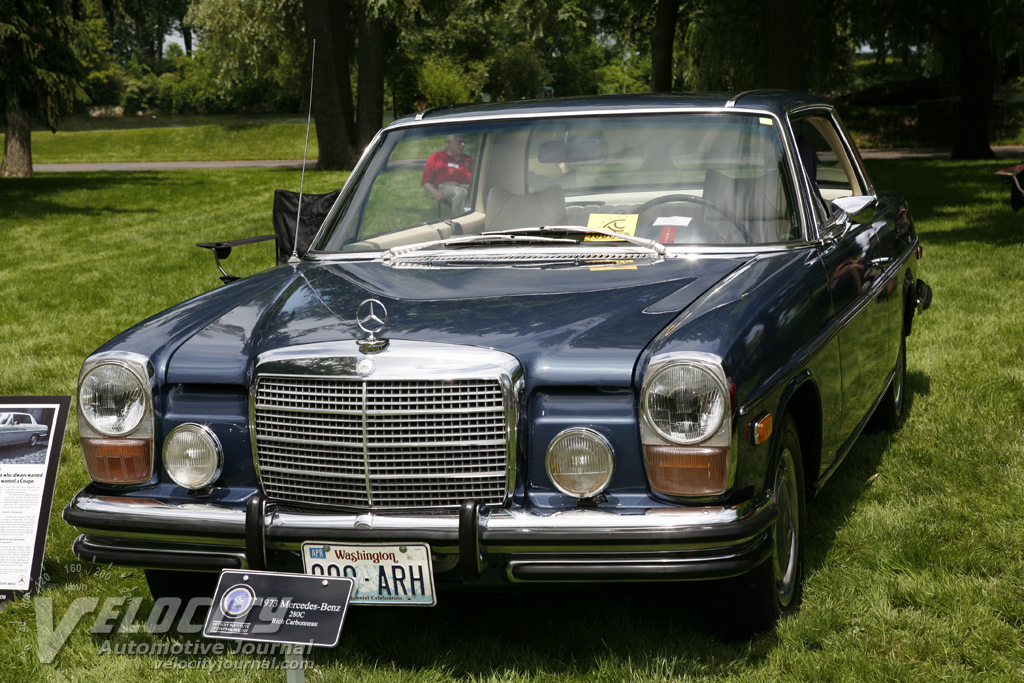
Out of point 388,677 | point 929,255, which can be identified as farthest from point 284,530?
point 929,255

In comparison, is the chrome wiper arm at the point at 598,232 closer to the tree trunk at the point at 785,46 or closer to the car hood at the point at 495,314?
the car hood at the point at 495,314

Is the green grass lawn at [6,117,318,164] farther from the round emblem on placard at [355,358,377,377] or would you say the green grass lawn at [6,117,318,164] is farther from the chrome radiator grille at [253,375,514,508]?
the round emblem on placard at [355,358,377,377]

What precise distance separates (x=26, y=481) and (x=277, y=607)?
1.71 metres

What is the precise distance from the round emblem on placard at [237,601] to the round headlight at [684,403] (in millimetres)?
1187

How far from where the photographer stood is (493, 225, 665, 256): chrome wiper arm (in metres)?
4.04

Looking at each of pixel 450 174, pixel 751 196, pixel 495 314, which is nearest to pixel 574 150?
pixel 450 174

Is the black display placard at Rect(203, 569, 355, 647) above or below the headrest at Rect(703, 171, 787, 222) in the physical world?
below

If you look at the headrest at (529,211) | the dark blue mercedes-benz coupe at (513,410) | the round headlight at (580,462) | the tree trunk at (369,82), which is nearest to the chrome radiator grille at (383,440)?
the dark blue mercedes-benz coupe at (513,410)

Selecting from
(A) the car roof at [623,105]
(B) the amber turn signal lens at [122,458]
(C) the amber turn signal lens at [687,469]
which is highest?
(A) the car roof at [623,105]

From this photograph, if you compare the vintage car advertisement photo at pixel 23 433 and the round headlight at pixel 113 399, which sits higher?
the round headlight at pixel 113 399

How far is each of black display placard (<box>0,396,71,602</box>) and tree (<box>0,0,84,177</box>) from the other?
54.8ft

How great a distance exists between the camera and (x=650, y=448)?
294 centimetres

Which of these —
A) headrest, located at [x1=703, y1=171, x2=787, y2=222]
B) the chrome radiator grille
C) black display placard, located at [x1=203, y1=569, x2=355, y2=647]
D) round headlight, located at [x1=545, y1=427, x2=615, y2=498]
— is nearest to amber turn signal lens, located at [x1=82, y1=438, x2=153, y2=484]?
the chrome radiator grille

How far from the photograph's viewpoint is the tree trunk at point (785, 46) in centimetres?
1514
